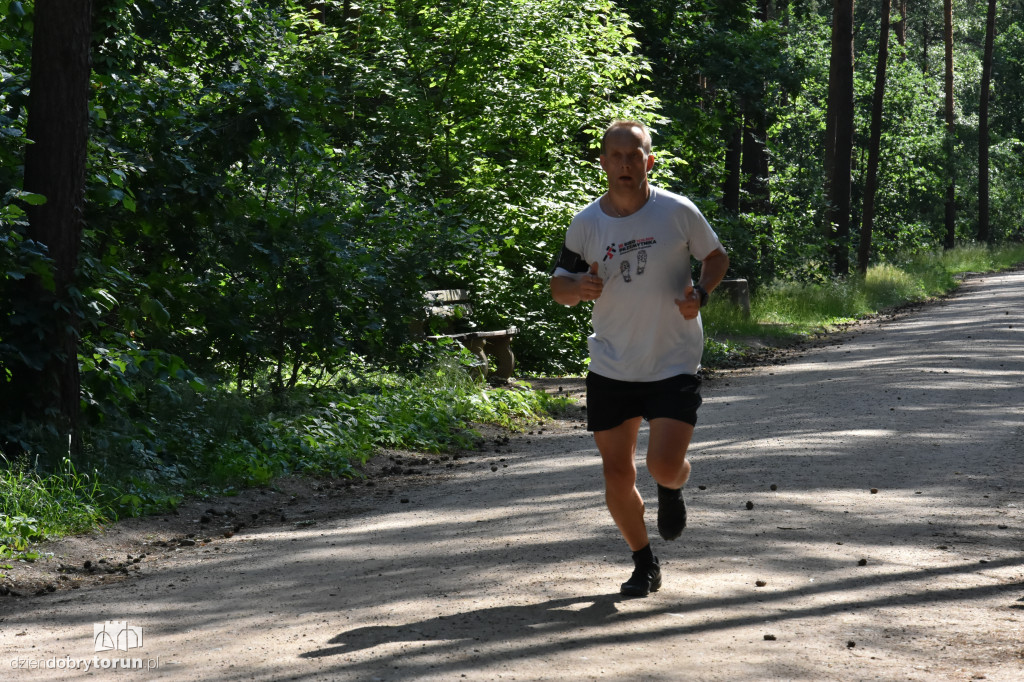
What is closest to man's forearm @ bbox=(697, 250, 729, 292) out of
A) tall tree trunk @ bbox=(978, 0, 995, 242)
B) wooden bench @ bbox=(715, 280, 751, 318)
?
wooden bench @ bbox=(715, 280, 751, 318)

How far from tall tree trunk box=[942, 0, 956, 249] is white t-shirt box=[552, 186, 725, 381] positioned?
5561 cm

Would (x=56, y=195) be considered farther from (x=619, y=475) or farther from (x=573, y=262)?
(x=619, y=475)

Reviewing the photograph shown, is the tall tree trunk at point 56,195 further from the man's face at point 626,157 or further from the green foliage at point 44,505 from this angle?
the man's face at point 626,157

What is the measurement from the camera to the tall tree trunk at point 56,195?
327 inches

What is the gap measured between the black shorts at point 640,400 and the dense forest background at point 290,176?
13.3ft

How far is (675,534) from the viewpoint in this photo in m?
5.59

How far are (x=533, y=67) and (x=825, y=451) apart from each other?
10.1 m

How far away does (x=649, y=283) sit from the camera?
5.33 metres

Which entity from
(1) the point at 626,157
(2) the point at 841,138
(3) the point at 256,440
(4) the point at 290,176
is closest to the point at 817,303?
(2) the point at 841,138

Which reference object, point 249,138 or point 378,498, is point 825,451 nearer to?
point 378,498

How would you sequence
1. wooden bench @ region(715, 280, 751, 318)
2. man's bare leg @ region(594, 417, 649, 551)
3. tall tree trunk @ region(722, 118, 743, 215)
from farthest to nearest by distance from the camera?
tall tree trunk @ region(722, 118, 743, 215), wooden bench @ region(715, 280, 751, 318), man's bare leg @ region(594, 417, 649, 551)

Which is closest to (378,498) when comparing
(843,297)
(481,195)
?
(481,195)

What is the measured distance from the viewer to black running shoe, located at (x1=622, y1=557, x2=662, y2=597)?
548cm

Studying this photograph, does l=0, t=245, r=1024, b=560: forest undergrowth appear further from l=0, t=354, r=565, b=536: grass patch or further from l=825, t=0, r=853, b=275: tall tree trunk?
l=825, t=0, r=853, b=275: tall tree trunk
